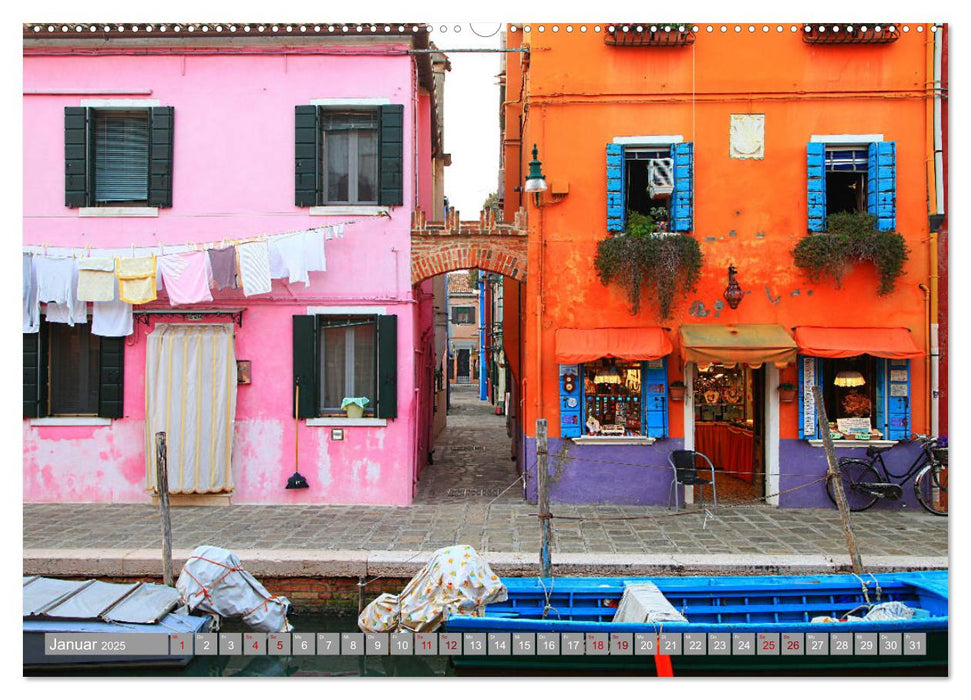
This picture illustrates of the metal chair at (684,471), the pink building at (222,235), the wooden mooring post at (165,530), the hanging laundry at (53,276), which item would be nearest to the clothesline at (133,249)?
the pink building at (222,235)

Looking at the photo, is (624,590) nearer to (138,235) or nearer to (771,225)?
(771,225)

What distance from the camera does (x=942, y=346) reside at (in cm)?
955

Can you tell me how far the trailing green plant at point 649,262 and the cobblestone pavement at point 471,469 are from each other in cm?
335

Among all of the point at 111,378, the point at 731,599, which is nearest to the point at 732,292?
the point at 731,599

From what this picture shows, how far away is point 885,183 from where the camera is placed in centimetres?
945

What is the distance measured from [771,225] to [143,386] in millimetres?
9212

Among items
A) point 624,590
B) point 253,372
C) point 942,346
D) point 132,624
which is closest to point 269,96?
point 253,372

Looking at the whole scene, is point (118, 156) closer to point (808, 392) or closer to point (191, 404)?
point (191, 404)

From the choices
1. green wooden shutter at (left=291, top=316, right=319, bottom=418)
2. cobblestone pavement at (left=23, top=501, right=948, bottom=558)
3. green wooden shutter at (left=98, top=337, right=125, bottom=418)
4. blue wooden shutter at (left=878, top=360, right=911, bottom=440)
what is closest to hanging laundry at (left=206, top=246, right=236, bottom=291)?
green wooden shutter at (left=291, top=316, right=319, bottom=418)

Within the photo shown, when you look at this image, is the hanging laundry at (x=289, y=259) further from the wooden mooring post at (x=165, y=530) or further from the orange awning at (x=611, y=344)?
the orange awning at (x=611, y=344)

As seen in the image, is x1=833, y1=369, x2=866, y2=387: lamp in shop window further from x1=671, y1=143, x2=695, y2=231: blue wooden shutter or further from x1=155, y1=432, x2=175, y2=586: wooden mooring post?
x1=155, y1=432, x2=175, y2=586: wooden mooring post

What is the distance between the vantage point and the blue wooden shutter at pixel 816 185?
9.53 meters

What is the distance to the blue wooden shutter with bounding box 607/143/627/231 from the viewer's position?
9.70 meters

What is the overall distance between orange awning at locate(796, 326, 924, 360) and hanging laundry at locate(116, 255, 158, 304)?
8.79m
